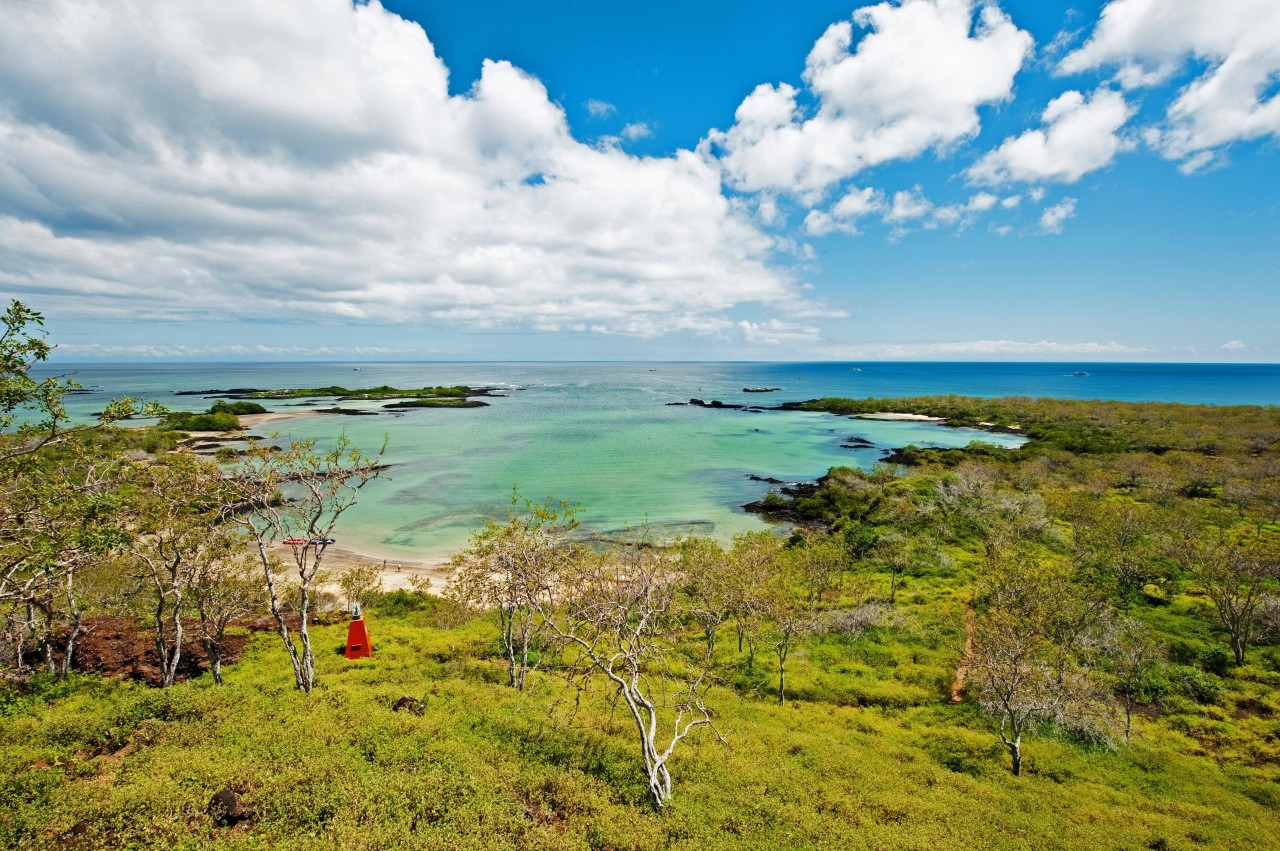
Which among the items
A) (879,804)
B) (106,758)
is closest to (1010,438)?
(879,804)

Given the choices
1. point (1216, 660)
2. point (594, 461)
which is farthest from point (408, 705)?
point (594, 461)

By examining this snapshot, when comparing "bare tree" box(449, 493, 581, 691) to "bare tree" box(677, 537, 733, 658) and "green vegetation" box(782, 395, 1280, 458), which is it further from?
"green vegetation" box(782, 395, 1280, 458)

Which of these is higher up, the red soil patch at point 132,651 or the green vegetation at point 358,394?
the green vegetation at point 358,394

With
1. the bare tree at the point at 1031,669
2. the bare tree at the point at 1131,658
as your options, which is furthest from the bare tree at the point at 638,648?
the bare tree at the point at 1131,658

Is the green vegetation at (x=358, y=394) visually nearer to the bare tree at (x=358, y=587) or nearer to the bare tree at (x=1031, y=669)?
the bare tree at (x=358, y=587)

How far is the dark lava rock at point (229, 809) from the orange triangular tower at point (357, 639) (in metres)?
12.2

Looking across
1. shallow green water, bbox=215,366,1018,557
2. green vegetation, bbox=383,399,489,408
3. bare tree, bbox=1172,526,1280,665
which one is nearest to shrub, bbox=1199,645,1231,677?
bare tree, bbox=1172,526,1280,665

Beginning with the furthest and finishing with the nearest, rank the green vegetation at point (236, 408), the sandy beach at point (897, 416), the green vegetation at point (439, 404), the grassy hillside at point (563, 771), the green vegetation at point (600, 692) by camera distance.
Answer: the green vegetation at point (439, 404) → the sandy beach at point (897, 416) → the green vegetation at point (236, 408) → the green vegetation at point (600, 692) → the grassy hillside at point (563, 771)

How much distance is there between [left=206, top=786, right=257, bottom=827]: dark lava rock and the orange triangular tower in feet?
39.9

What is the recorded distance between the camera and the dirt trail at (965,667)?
22266 mm

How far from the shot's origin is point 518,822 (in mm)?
12008

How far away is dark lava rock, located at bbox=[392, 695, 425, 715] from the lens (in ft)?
57.1

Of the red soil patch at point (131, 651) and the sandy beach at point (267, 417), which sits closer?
the red soil patch at point (131, 651)

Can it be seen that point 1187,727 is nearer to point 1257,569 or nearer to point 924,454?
point 1257,569
